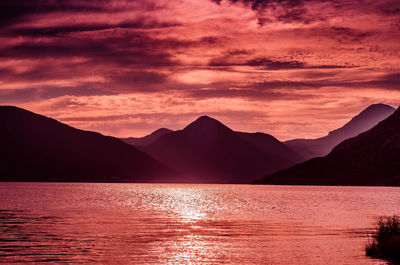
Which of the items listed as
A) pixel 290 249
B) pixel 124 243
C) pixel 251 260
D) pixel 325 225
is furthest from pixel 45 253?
pixel 325 225

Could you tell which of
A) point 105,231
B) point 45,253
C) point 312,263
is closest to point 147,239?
point 105,231

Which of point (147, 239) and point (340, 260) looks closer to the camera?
point (340, 260)

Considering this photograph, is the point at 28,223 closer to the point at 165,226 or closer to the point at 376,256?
the point at 165,226

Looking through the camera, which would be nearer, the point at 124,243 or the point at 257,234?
the point at 124,243

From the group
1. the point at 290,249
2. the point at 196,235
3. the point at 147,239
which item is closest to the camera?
the point at 290,249

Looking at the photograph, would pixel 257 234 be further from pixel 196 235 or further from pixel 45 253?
pixel 45 253

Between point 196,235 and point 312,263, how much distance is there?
20.8 meters

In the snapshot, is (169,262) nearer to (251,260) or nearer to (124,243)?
(251,260)

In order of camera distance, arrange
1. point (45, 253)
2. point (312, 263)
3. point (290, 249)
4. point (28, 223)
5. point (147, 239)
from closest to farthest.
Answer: point (312, 263) → point (45, 253) → point (290, 249) → point (147, 239) → point (28, 223)

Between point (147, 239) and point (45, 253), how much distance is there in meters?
12.8

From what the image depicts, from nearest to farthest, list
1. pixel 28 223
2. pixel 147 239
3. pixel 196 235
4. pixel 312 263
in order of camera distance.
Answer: pixel 312 263 < pixel 147 239 < pixel 196 235 < pixel 28 223

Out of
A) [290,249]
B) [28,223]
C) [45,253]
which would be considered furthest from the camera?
[28,223]

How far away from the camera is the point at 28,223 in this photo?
67312 millimetres

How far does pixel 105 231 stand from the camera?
5894 centimetres
